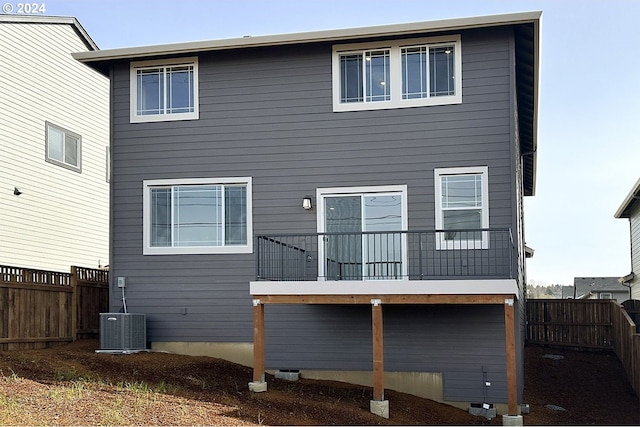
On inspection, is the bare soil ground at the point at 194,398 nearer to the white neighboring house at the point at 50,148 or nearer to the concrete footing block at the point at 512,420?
the concrete footing block at the point at 512,420

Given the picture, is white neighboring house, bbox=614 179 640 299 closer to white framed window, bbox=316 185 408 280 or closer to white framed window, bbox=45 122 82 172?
white framed window, bbox=316 185 408 280

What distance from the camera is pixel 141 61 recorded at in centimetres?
1582

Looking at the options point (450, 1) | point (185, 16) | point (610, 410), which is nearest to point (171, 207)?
point (185, 16)

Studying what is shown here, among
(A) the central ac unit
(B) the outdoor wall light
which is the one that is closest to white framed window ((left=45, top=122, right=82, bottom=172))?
(A) the central ac unit

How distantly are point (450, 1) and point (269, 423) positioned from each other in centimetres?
844

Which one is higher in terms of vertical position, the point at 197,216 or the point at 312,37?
the point at 312,37

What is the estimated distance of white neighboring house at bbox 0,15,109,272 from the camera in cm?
1905

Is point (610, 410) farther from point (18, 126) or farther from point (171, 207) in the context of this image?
point (18, 126)

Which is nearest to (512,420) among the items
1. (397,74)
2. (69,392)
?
(397,74)

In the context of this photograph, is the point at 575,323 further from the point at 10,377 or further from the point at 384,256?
the point at 10,377

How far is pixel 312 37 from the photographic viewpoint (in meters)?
14.6

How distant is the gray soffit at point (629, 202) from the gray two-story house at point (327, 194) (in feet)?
29.9

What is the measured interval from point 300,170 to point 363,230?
64.2 inches

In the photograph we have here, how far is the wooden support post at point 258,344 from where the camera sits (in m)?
13.0
